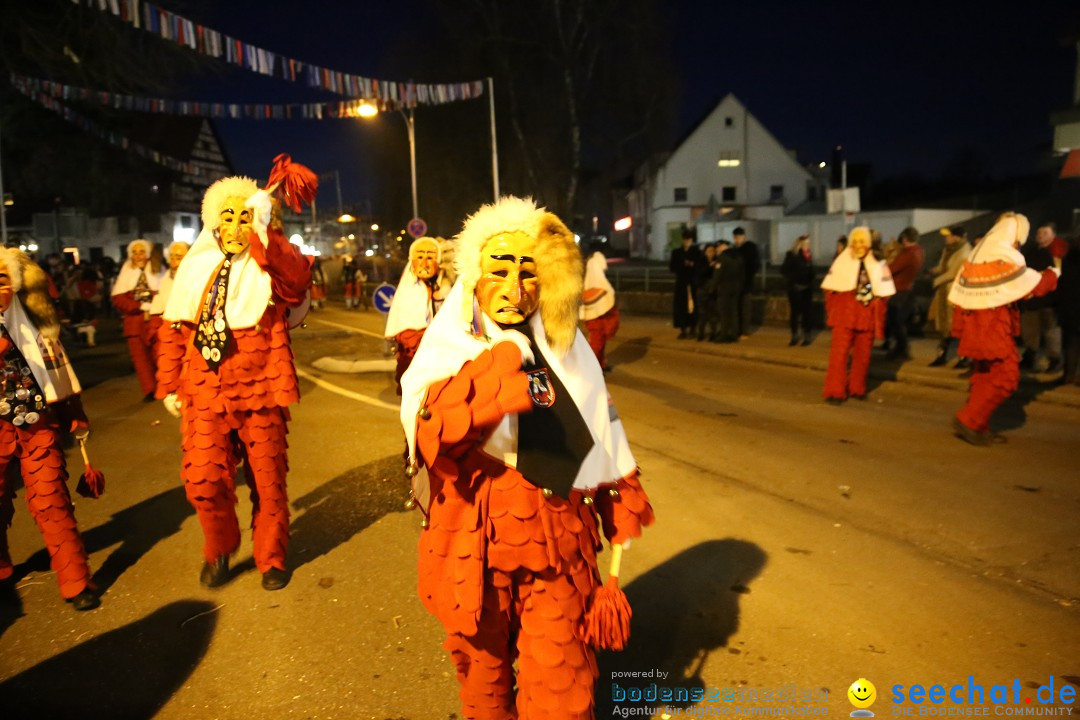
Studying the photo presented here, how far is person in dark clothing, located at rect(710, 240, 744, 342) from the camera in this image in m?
14.9

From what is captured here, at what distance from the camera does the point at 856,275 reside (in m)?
8.91

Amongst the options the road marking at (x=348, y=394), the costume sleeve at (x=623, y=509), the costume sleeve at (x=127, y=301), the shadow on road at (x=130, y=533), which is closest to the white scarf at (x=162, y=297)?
the costume sleeve at (x=127, y=301)

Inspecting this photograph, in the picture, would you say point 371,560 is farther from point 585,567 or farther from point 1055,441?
point 1055,441

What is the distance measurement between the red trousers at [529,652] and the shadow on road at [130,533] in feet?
Answer: 10.1

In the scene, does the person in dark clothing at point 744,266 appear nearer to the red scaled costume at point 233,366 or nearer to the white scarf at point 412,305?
the white scarf at point 412,305

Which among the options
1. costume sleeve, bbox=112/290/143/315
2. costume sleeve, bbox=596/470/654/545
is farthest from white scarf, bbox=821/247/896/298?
costume sleeve, bbox=112/290/143/315

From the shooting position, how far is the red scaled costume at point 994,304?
694 cm

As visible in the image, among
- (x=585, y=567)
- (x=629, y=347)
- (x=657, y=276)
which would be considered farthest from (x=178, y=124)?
(x=585, y=567)

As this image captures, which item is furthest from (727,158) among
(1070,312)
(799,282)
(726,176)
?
(1070,312)

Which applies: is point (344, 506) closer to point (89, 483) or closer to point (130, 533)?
point (130, 533)

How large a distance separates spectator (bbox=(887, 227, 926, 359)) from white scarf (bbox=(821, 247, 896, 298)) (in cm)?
302

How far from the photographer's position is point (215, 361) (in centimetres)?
446

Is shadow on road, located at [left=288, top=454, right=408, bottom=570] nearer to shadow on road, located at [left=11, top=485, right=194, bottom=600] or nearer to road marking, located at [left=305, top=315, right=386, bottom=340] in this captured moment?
shadow on road, located at [left=11, top=485, right=194, bottom=600]

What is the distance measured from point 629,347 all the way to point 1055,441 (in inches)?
341
